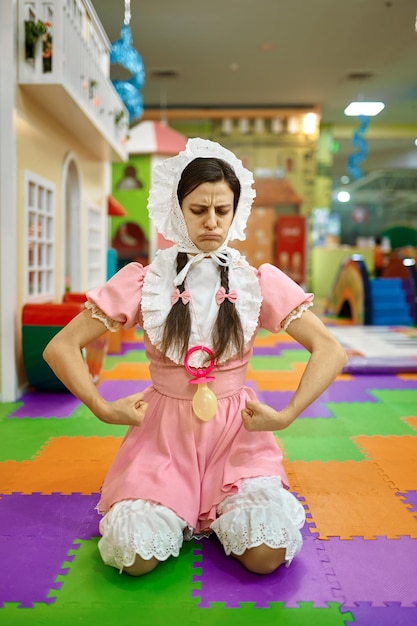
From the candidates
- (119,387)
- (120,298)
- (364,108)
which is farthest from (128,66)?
(364,108)

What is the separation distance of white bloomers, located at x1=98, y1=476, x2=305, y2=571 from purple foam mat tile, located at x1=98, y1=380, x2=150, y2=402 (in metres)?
2.06

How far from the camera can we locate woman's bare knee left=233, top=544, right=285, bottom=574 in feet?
5.31

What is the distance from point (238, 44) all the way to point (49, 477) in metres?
6.61

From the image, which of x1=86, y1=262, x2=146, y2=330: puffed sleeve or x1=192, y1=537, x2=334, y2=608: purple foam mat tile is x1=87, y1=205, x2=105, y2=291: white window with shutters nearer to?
x1=86, y1=262, x2=146, y2=330: puffed sleeve

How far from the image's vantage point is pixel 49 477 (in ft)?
7.97

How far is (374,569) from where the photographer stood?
5.60 feet

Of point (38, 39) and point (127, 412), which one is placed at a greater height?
point (38, 39)

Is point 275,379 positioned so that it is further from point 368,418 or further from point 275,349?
point 275,349

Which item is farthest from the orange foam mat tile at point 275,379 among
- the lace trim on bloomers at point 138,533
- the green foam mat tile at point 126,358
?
the lace trim on bloomers at point 138,533

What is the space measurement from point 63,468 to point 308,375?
4.19ft

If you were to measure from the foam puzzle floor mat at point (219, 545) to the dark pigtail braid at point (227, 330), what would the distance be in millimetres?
640

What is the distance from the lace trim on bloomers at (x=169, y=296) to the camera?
185 cm

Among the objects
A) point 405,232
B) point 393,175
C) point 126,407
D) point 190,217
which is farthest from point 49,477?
point 393,175

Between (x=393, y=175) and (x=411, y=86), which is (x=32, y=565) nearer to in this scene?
(x=411, y=86)
